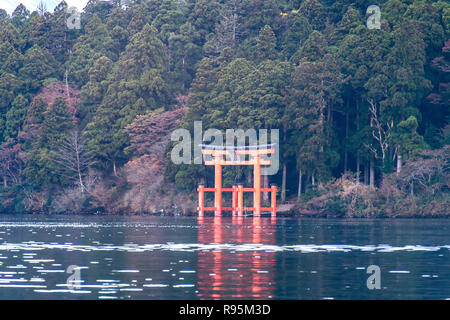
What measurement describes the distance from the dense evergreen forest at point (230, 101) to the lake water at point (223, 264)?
17992mm

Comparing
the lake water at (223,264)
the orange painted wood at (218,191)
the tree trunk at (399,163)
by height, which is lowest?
the lake water at (223,264)

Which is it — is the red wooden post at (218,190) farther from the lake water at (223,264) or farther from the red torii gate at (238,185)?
the lake water at (223,264)

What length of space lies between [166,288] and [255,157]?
3557 cm

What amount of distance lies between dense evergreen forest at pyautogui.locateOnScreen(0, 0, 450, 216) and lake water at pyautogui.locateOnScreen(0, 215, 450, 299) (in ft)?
59.0

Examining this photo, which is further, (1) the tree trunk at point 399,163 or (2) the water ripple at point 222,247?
(1) the tree trunk at point 399,163

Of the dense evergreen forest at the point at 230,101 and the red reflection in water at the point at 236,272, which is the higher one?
the dense evergreen forest at the point at 230,101

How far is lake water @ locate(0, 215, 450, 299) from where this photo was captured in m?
16.0

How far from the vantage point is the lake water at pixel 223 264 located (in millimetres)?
16031

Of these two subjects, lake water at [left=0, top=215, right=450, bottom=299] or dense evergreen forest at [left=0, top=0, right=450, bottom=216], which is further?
dense evergreen forest at [left=0, top=0, right=450, bottom=216]

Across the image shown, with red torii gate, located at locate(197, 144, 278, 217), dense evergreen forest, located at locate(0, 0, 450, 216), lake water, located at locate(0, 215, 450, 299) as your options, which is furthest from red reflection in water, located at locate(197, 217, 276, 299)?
dense evergreen forest, located at locate(0, 0, 450, 216)

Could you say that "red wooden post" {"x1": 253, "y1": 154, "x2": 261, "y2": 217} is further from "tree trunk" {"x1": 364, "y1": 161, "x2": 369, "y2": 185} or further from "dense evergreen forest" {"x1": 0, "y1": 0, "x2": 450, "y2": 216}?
"tree trunk" {"x1": 364, "y1": 161, "x2": 369, "y2": 185}

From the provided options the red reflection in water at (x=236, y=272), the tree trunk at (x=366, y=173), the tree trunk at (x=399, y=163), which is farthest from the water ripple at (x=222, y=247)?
the tree trunk at (x=366, y=173)
